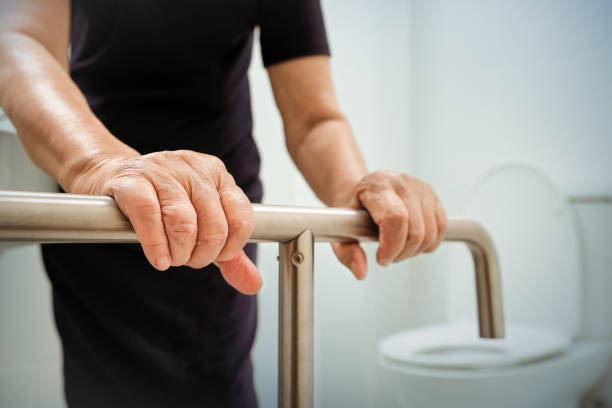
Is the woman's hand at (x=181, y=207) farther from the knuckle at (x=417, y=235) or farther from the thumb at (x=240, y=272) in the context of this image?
the knuckle at (x=417, y=235)

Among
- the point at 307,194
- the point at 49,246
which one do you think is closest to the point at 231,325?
the point at 49,246

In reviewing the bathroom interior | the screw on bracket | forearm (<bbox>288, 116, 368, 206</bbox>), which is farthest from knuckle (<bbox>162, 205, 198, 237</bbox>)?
the bathroom interior

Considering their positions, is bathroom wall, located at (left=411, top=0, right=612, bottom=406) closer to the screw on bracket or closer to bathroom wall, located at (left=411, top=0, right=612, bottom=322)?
bathroom wall, located at (left=411, top=0, right=612, bottom=322)

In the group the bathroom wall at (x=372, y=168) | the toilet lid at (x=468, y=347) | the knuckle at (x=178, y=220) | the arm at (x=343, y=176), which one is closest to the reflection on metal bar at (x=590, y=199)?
the toilet lid at (x=468, y=347)

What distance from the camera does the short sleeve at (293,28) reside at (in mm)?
729

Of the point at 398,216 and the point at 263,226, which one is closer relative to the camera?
the point at 263,226

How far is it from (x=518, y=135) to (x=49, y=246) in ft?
4.12

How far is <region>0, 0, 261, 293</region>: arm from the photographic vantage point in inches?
10.6

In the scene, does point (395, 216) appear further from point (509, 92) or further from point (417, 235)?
point (509, 92)

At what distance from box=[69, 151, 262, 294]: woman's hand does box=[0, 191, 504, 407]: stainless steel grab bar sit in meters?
0.02

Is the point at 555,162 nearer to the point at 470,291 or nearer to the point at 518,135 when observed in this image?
the point at 518,135

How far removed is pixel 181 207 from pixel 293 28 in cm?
54

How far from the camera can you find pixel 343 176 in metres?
0.61

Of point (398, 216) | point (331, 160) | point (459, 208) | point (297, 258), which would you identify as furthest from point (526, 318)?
point (297, 258)
